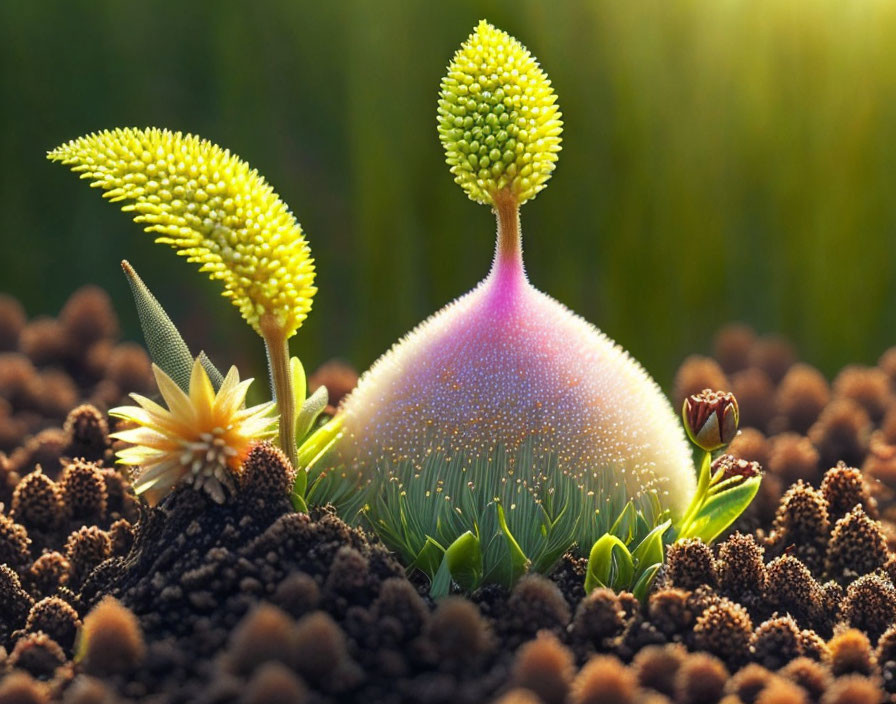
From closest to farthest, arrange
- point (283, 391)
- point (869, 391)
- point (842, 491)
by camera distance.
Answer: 1. point (283, 391)
2. point (842, 491)
3. point (869, 391)

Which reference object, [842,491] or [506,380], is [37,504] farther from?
[842,491]

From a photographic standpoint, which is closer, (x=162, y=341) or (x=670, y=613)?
(x=670, y=613)

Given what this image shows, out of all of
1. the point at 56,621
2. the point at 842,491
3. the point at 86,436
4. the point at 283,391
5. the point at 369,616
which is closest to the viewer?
the point at 369,616

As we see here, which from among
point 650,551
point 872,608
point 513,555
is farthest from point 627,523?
point 872,608

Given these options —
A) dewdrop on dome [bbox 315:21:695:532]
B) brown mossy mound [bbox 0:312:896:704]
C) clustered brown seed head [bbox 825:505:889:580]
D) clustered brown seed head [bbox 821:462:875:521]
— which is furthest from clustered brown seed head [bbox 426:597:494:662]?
clustered brown seed head [bbox 821:462:875:521]

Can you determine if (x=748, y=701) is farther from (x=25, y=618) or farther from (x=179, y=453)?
(x=25, y=618)

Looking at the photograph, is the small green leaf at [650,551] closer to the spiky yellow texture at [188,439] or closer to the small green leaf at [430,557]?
the small green leaf at [430,557]
